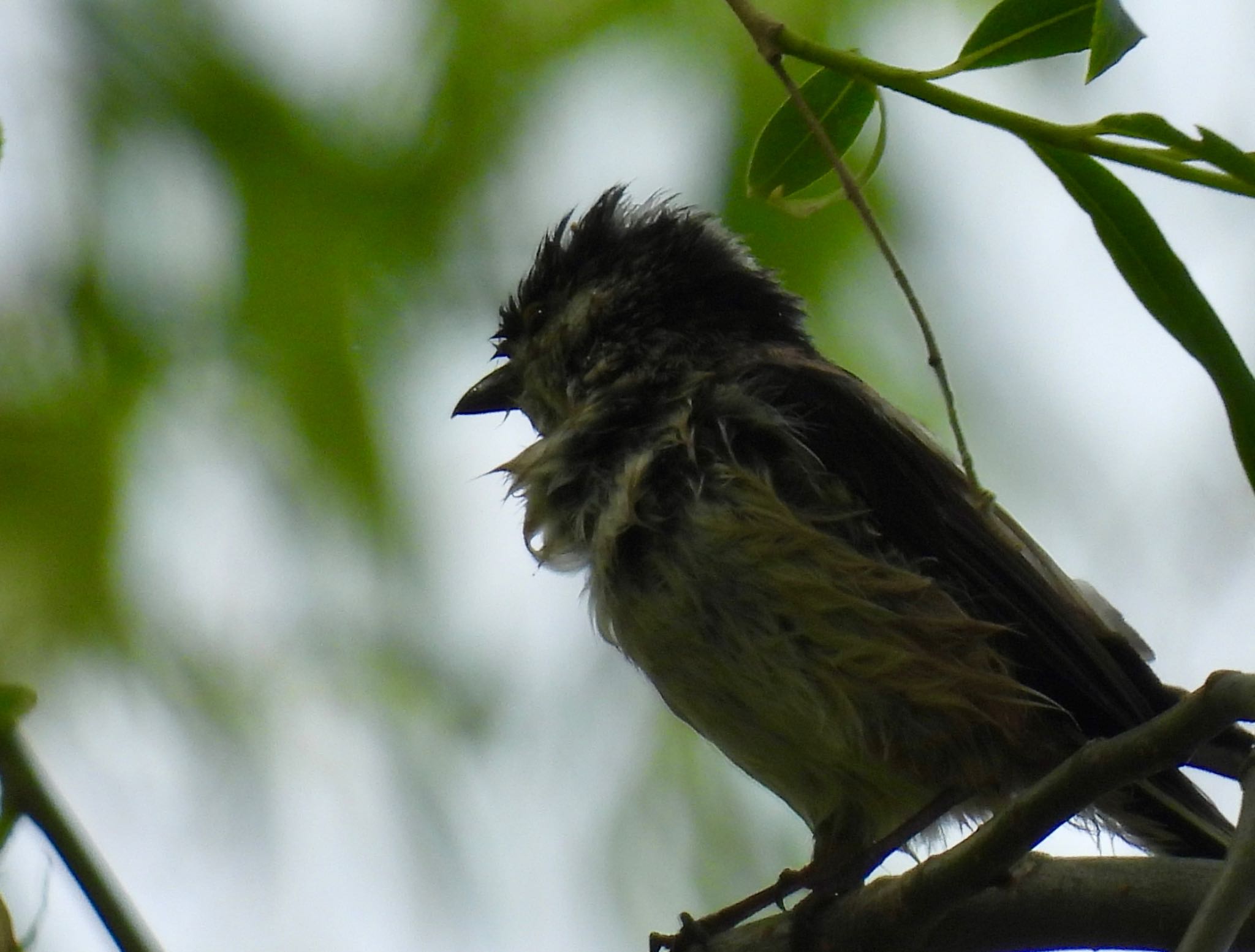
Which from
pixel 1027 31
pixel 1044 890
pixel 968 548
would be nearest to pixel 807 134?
pixel 1027 31

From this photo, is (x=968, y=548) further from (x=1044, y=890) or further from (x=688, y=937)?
(x=688, y=937)

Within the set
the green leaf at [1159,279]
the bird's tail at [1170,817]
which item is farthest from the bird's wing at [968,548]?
the green leaf at [1159,279]

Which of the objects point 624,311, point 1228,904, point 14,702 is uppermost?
point 624,311

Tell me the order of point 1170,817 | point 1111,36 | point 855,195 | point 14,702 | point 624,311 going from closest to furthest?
point 14,702
point 1111,36
point 855,195
point 1170,817
point 624,311

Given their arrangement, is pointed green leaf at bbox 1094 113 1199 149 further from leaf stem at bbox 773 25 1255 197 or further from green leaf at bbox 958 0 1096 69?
green leaf at bbox 958 0 1096 69

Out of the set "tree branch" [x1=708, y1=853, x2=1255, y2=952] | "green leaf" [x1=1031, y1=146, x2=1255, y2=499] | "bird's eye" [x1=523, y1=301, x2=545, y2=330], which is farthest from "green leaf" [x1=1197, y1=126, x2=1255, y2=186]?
"bird's eye" [x1=523, y1=301, x2=545, y2=330]

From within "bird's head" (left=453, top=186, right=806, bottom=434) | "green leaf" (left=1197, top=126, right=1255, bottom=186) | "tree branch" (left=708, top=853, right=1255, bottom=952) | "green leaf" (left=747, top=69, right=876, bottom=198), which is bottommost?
"tree branch" (left=708, top=853, right=1255, bottom=952)

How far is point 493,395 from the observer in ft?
13.5

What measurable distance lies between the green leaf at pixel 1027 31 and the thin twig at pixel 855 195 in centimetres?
25

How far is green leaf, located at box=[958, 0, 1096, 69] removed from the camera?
87.2 inches

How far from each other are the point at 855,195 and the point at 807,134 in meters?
0.44

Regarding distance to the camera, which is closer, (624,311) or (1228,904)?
(1228,904)

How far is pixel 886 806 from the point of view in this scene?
321cm

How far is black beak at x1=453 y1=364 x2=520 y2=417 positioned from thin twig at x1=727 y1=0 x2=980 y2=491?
180cm
